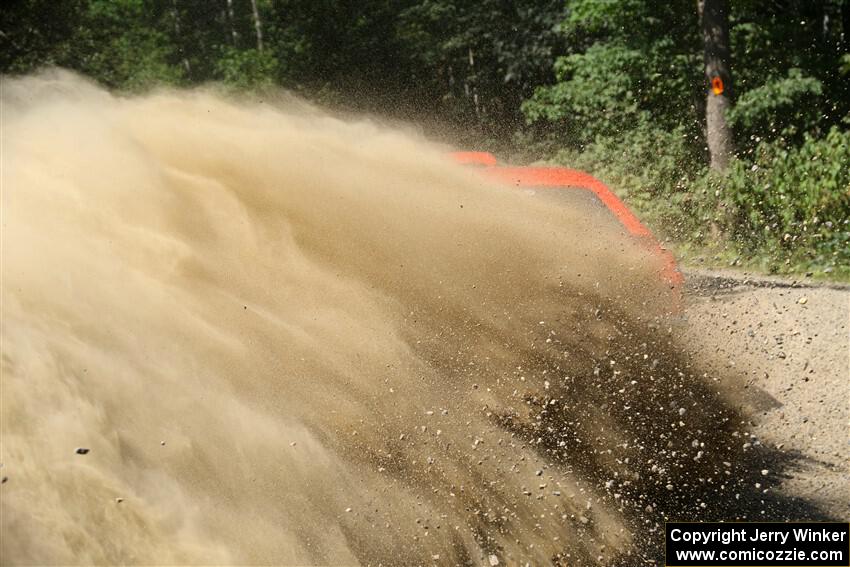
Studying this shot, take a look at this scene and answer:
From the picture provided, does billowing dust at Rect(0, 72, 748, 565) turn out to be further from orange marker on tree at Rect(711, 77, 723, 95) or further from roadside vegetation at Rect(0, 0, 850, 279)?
Answer: orange marker on tree at Rect(711, 77, 723, 95)

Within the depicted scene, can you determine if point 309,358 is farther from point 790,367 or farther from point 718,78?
point 718,78

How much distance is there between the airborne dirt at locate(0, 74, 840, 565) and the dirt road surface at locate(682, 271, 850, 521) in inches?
6.4

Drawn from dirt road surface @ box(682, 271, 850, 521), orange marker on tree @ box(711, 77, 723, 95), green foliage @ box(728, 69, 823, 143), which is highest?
orange marker on tree @ box(711, 77, 723, 95)

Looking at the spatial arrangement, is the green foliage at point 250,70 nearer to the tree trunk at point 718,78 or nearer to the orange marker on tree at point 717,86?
the tree trunk at point 718,78

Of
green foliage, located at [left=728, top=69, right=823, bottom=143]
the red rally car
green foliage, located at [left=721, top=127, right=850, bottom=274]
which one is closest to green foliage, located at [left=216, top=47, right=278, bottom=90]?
green foliage, located at [left=728, top=69, right=823, bottom=143]

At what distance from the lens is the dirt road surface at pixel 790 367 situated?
6.06m

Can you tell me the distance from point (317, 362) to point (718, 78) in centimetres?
1121

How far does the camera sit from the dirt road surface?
6.06 metres

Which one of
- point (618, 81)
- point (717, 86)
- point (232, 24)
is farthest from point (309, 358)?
point (232, 24)

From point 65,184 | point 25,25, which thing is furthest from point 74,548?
point 25,25

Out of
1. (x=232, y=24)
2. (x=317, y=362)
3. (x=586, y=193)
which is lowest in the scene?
(x=317, y=362)

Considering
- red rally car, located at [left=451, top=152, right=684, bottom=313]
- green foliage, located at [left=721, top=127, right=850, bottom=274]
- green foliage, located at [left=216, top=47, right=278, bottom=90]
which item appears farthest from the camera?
green foliage, located at [left=216, top=47, right=278, bottom=90]

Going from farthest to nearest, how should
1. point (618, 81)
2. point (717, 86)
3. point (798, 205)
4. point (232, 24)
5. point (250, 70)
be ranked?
1. point (232, 24)
2. point (250, 70)
3. point (618, 81)
4. point (717, 86)
5. point (798, 205)

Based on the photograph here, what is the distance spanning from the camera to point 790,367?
7.35 meters
